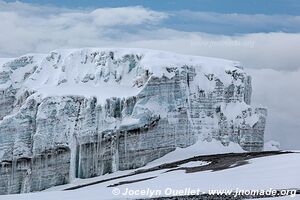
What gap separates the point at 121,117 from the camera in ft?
231

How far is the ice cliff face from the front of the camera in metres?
Answer: 69.7

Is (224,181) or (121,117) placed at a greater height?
(121,117)

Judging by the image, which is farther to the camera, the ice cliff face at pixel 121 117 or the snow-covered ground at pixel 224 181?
the ice cliff face at pixel 121 117

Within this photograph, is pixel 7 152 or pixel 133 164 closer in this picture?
pixel 133 164

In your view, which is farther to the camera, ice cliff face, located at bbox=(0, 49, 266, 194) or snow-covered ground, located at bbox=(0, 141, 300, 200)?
ice cliff face, located at bbox=(0, 49, 266, 194)

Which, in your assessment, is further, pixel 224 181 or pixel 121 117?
pixel 121 117

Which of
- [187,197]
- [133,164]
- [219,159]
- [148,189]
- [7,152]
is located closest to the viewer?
[187,197]

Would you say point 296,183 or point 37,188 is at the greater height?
point 296,183

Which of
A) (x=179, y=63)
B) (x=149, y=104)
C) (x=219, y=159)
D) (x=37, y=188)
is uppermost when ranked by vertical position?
(x=179, y=63)

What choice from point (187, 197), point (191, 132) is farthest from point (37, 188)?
point (187, 197)

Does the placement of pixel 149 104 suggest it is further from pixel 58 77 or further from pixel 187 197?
pixel 187 197

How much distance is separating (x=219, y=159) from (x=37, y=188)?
83.9 ft

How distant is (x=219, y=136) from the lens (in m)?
72.7

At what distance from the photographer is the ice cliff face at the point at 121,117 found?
69688 millimetres
